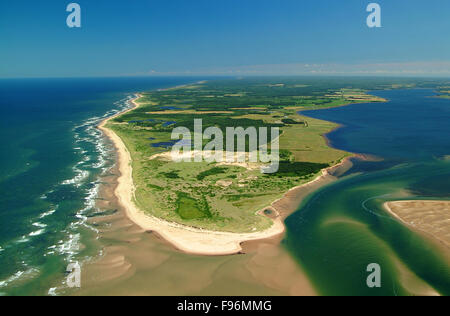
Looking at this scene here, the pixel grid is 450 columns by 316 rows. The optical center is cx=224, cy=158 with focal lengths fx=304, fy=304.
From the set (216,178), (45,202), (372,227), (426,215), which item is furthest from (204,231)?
(426,215)

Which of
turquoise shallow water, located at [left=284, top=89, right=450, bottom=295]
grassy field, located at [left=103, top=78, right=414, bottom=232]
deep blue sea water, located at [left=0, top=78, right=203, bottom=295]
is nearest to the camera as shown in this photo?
turquoise shallow water, located at [left=284, top=89, right=450, bottom=295]

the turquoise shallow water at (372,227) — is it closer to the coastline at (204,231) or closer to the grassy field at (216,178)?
the coastline at (204,231)

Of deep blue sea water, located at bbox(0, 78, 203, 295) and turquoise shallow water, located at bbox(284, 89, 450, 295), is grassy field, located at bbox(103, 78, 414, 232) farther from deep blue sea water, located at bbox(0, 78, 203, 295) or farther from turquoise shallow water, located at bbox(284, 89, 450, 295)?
deep blue sea water, located at bbox(0, 78, 203, 295)

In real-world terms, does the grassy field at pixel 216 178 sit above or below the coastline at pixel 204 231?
above

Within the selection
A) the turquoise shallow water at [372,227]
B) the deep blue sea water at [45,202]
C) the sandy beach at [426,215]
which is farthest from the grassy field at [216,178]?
the sandy beach at [426,215]

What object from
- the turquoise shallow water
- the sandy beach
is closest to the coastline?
the turquoise shallow water
